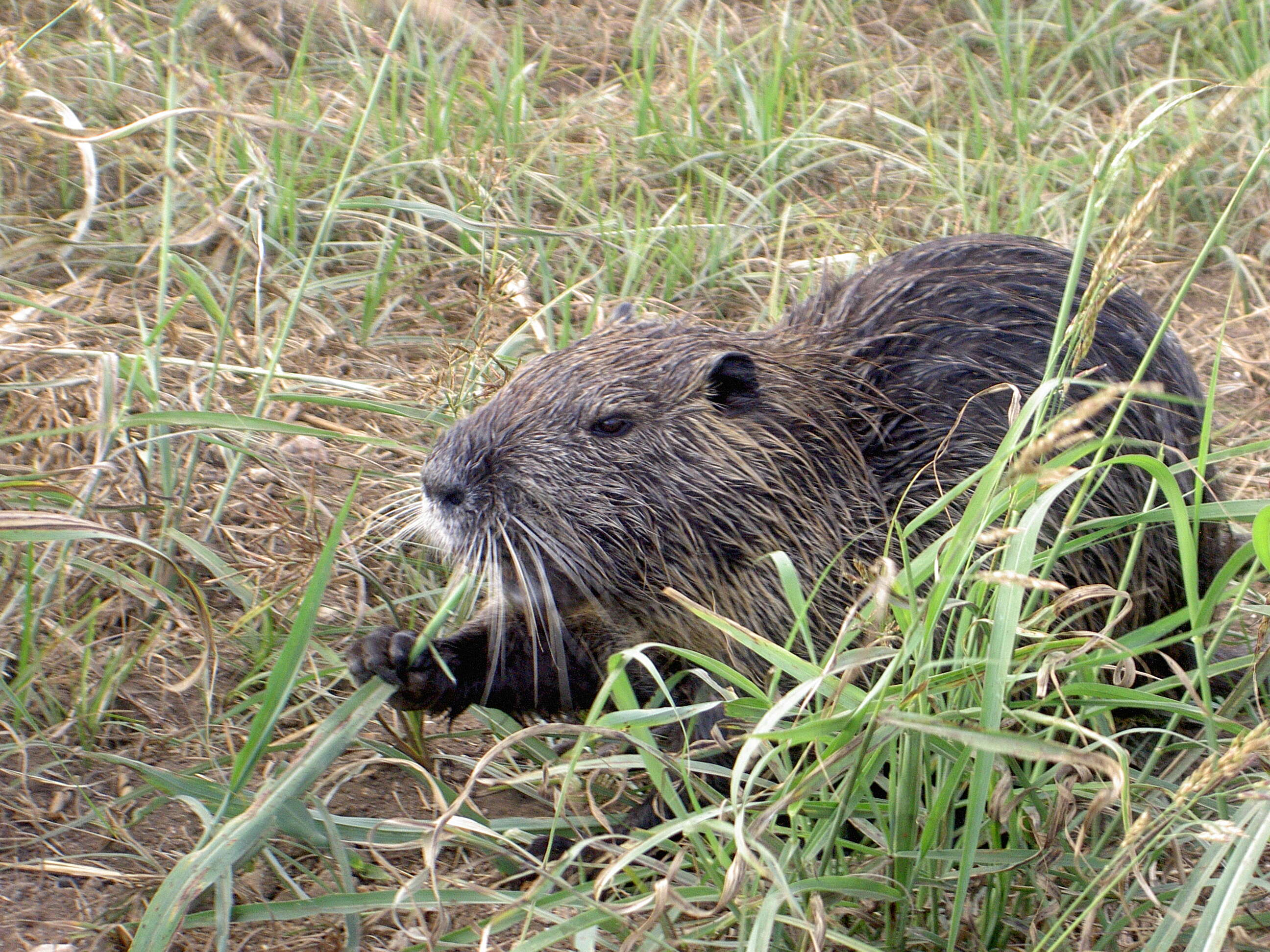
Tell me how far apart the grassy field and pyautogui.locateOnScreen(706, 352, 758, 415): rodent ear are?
40cm

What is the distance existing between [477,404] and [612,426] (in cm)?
66

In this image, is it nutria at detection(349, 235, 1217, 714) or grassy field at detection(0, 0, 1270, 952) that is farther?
nutria at detection(349, 235, 1217, 714)

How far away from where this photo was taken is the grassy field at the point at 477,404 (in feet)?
5.22

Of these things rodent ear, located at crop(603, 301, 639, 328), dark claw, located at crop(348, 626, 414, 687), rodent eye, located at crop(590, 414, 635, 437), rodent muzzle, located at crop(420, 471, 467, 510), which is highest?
rodent ear, located at crop(603, 301, 639, 328)

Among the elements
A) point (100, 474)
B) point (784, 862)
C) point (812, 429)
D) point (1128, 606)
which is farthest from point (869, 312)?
point (100, 474)

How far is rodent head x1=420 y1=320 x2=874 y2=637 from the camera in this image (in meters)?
2.09

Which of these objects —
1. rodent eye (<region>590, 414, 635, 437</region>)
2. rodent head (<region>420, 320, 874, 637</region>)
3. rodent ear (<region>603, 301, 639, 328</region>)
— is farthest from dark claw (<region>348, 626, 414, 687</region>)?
rodent ear (<region>603, 301, 639, 328</region>)

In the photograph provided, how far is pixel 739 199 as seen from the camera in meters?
3.75

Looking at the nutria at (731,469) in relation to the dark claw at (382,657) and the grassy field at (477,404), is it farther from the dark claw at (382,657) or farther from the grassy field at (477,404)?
the grassy field at (477,404)

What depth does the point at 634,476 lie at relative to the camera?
2156mm

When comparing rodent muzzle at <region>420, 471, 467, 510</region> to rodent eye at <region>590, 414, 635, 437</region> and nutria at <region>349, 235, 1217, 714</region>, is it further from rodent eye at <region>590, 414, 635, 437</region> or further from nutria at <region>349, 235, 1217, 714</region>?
rodent eye at <region>590, 414, 635, 437</region>

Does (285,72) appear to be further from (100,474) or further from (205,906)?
(205,906)

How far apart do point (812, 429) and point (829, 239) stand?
4.50 ft

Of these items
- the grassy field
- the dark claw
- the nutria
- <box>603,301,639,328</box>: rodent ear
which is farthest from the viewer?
<box>603,301,639,328</box>: rodent ear
